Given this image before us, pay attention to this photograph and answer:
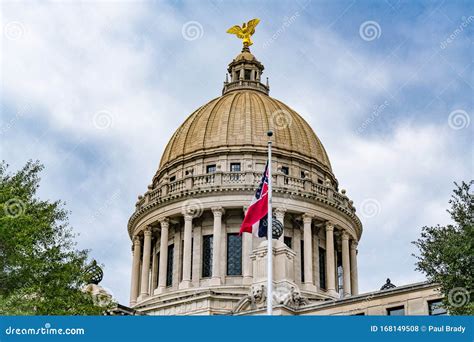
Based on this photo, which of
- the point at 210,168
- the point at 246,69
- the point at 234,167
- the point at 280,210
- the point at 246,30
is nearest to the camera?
the point at 280,210

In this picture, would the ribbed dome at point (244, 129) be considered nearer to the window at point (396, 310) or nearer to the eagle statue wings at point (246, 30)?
the eagle statue wings at point (246, 30)

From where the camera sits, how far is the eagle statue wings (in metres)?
80.6

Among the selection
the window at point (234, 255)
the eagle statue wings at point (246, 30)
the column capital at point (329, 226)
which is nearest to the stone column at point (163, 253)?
the window at point (234, 255)

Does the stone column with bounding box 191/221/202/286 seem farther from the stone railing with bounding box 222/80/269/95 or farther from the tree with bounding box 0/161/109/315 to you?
the tree with bounding box 0/161/109/315

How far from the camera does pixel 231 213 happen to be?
64000 millimetres

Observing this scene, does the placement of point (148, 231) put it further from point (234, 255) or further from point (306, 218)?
point (306, 218)

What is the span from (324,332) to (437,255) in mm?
10635

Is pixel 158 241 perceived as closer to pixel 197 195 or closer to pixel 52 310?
pixel 197 195

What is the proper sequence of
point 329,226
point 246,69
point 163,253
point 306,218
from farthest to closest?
point 246,69 → point 329,226 → point 163,253 → point 306,218

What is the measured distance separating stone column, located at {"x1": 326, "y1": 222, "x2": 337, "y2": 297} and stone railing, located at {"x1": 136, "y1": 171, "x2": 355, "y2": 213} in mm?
2506

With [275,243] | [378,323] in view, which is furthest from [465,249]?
[275,243]

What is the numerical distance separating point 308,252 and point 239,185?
25.0 feet

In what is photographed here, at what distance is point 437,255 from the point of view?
2964cm

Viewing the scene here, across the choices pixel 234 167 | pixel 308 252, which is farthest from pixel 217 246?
pixel 234 167
